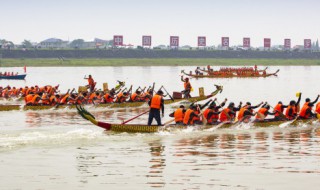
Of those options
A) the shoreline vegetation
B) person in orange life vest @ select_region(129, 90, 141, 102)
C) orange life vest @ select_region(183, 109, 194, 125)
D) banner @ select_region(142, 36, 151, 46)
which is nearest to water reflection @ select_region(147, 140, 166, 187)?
orange life vest @ select_region(183, 109, 194, 125)

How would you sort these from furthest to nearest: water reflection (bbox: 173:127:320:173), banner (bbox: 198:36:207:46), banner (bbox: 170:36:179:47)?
banner (bbox: 198:36:207:46)
banner (bbox: 170:36:179:47)
water reflection (bbox: 173:127:320:173)

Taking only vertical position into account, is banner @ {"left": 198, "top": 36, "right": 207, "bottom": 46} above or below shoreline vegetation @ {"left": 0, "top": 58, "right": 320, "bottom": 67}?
above

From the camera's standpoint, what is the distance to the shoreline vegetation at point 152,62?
15562 cm

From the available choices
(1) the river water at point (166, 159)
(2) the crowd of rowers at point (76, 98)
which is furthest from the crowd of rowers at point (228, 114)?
(2) the crowd of rowers at point (76, 98)

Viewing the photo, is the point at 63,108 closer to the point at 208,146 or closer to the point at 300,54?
the point at 208,146

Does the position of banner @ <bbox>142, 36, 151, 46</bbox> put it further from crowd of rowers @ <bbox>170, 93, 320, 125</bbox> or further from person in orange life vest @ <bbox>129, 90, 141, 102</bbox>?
crowd of rowers @ <bbox>170, 93, 320, 125</bbox>

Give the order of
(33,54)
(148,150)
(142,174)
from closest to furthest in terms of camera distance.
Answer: (142,174)
(148,150)
(33,54)

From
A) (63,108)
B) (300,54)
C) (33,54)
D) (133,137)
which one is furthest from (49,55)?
(133,137)

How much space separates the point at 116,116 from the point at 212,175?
2066 cm

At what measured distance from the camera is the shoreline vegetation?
156 metres

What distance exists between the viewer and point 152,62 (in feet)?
566

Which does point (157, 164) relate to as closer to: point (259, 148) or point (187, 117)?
point (259, 148)

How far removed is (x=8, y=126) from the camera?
112ft

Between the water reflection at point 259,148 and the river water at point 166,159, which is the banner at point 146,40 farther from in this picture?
the water reflection at point 259,148
